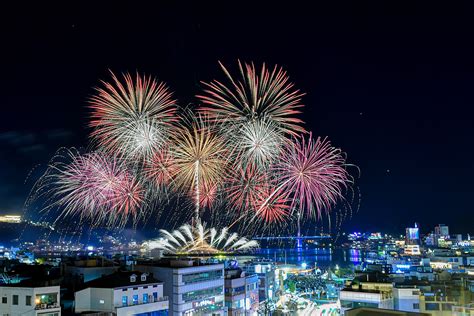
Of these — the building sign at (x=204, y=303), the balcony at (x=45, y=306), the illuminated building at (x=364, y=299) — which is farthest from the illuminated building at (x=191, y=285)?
the illuminated building at (x=364, y=299)

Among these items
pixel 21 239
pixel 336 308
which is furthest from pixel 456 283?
pixel 21 239

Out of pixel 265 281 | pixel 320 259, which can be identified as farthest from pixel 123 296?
pixel 320 259

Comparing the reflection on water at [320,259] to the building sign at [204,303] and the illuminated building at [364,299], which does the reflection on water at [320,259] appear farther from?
the illuminated building at [364,299]

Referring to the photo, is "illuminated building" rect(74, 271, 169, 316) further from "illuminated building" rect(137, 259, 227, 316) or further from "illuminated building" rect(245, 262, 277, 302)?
"illuminated building" rect(245, 262, 277, 302)

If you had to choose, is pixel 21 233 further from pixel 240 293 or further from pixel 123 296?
pixel 123 296

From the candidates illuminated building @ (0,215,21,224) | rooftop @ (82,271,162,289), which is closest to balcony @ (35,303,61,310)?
rooftop @ (82,271,162,289)

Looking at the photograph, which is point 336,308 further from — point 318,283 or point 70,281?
point 318,283
